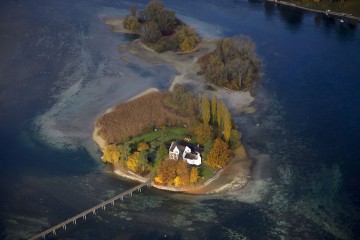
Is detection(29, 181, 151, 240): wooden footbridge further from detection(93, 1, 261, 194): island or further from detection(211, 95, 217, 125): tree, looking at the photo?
detection(211, 95, 217, 125): tree

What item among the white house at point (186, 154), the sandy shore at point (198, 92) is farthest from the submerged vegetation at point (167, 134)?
the sandy shore at point (198, 92)

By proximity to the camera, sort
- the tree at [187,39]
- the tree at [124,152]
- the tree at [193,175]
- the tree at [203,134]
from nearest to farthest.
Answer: the tree at [193,175], the tree at [124,152], the tree at [203,134], the tree at [187,39]

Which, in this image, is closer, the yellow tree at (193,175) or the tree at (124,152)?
the yellow tree at (193,175)

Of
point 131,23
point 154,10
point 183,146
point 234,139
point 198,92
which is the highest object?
point 154,10

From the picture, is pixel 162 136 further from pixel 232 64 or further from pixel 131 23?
pixel 131 23

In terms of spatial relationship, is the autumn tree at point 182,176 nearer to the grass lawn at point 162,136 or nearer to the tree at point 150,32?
the grass lawn at point 162,136

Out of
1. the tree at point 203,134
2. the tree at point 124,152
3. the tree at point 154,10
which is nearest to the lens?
the tree at point 124,152

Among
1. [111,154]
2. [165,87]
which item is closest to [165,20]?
[165,87]

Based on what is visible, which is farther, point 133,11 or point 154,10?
point 133,11
